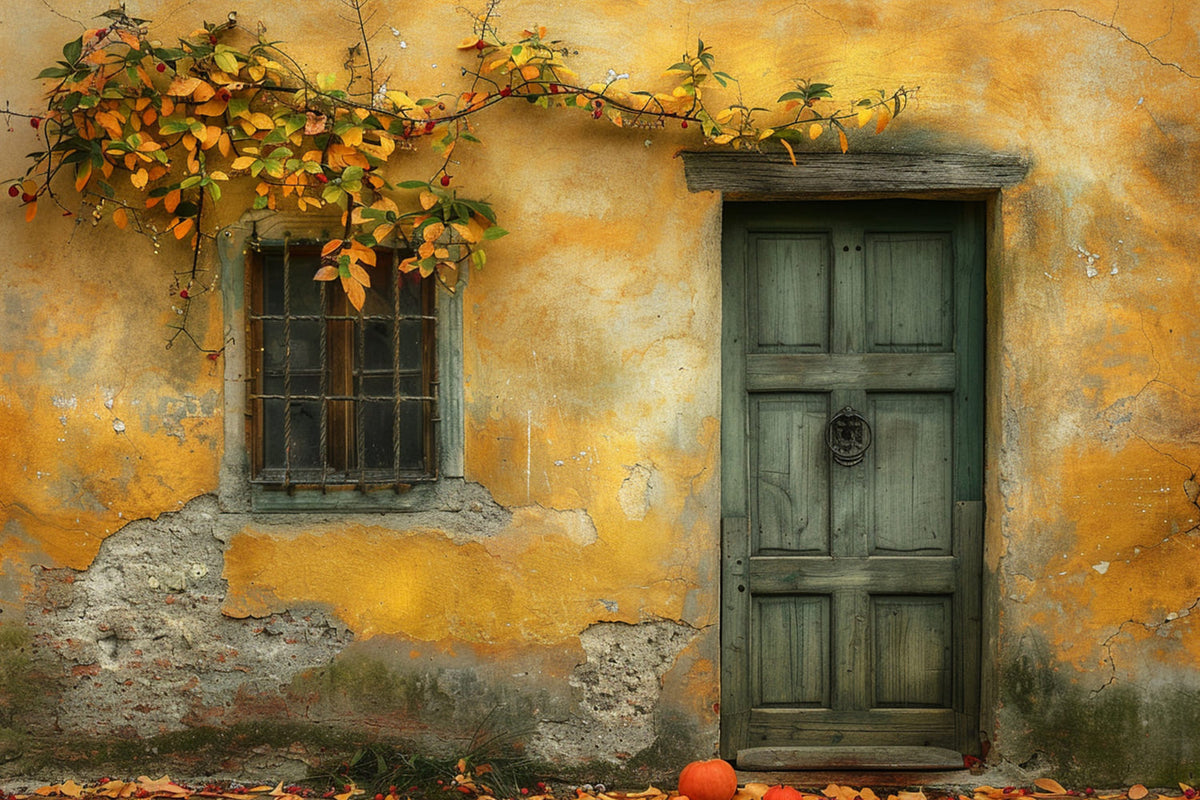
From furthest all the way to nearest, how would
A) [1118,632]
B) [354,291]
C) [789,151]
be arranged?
[1118,632], [789,151], [354,291]

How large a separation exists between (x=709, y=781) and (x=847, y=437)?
134cm

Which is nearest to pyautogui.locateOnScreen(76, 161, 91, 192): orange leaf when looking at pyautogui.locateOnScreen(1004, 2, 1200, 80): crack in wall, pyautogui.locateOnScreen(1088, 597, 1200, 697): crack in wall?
pyautogui.locateOnScreen(1004, 2, 1200, 80): crack in wall

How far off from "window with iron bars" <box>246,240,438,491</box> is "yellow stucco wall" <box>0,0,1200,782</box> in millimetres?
172

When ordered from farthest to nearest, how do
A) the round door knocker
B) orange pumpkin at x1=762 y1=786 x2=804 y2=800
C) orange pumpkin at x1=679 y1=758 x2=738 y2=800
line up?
1. the round door knocker
2. orange pumpkin at x1=679 y1=758 x2=738 y2=800
3. orange pumpkin at x1=762 y1=786 x2=804 y2=800

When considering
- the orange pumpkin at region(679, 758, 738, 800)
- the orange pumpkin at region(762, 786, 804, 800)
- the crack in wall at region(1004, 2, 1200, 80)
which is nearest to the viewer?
the orange pumpkin at region(762, 786, 804, 800)

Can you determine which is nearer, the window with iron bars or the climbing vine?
the climbing vine

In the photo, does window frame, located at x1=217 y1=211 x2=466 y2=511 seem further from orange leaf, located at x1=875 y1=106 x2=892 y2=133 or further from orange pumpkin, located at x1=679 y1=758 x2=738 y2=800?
orange leaf, located at x1=875 y1=106 x2=892 y2=133

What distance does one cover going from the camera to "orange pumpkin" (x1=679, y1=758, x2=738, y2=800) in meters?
3.20

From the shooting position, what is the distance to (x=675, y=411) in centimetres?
343

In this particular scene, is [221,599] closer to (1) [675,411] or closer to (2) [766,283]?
(1) [675,411]

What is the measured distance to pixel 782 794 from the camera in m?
3.12

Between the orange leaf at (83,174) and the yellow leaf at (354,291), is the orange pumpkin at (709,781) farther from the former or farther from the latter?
the orange leaf at (83,174)

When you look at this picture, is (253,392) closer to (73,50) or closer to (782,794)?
(73,50)

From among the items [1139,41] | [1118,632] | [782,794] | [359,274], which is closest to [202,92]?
[359,274]
